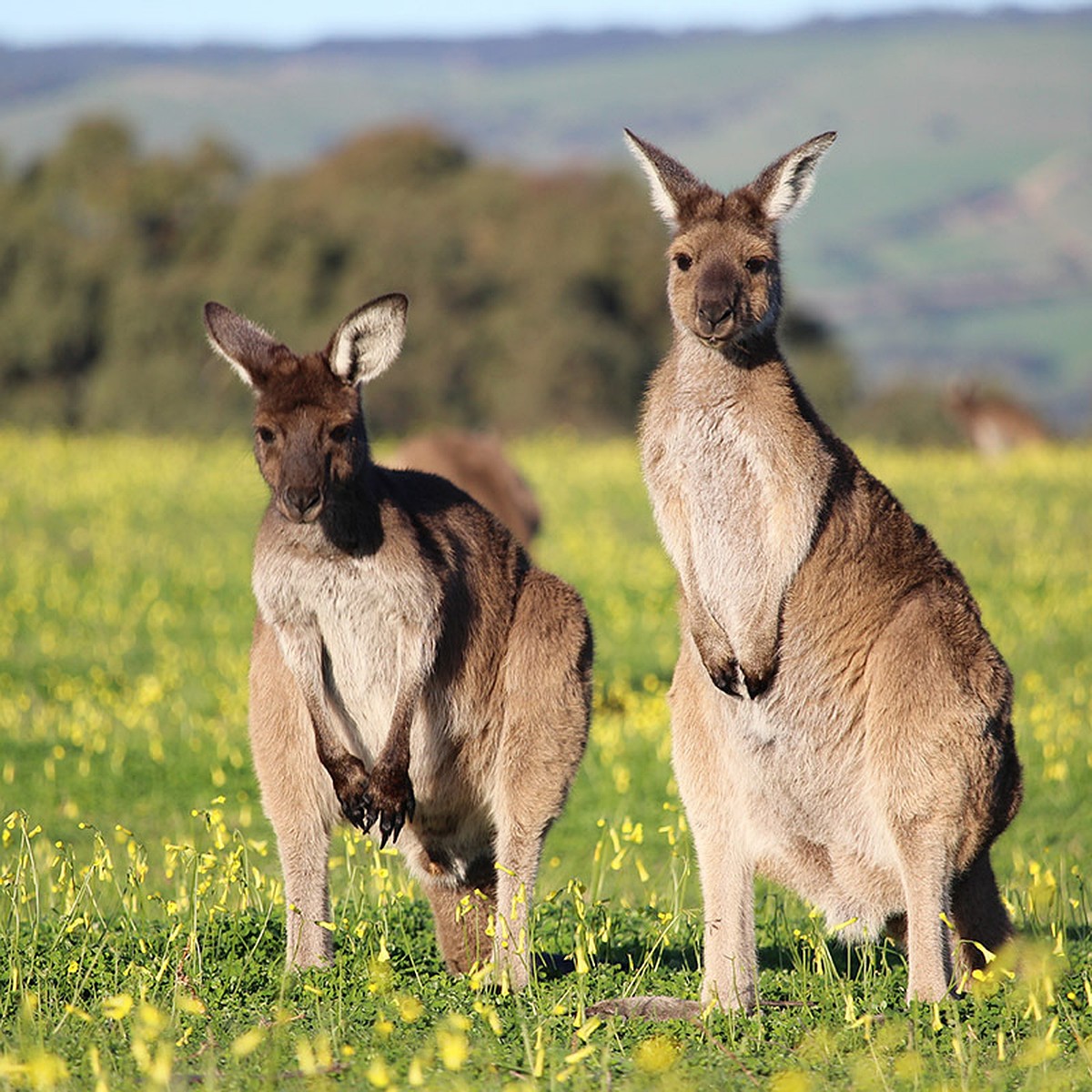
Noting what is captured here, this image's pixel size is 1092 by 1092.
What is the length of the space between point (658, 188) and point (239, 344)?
112 centimetres

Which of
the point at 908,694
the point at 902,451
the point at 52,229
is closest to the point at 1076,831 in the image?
the point at 908,694

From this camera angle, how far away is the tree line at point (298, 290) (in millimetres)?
31828

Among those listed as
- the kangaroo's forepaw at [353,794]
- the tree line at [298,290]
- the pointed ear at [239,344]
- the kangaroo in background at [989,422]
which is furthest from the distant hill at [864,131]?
the kangaroo's forepaw at [353,794]

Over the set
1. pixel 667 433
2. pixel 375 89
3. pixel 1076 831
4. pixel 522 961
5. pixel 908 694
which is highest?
pixel 375 89

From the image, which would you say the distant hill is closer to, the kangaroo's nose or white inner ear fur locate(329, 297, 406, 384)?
white inner ear fur locate(329, 297, 406, 384)

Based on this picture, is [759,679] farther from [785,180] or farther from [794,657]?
[785,180]

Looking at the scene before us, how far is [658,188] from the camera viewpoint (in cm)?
429

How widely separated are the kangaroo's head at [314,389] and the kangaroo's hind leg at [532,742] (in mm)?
619

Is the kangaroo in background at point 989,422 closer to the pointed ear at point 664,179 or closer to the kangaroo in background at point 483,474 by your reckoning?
the kangaroo in background at point 483,474

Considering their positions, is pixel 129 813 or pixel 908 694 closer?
pixel 908 694

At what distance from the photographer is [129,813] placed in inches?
271

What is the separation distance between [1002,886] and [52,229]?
2931cm

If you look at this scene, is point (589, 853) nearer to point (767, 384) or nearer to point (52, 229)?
point (767, 384)

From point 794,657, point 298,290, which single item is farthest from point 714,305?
point 298,290
